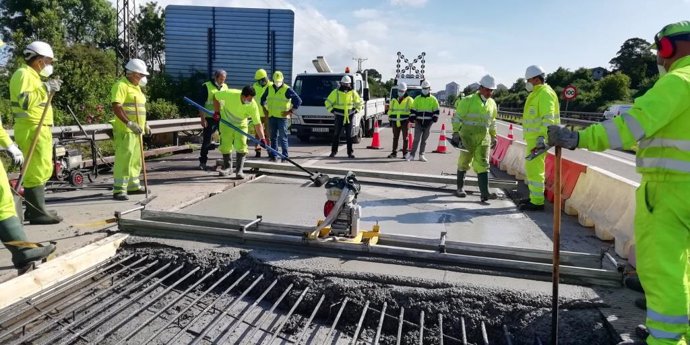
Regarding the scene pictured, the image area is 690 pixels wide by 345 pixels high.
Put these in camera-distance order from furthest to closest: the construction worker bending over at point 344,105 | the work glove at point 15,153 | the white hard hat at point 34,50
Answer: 1. the construction worker bending over at point 344,105
2. the white hard hat at point 34,50
3. the work glove at point 15,153

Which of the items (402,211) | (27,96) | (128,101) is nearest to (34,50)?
(27,96)

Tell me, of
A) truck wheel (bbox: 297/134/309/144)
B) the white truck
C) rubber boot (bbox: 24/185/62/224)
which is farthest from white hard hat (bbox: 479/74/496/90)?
truck wheel (bbox: 297/134/309/144)

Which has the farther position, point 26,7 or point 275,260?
point 26,7

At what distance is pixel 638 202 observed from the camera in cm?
297

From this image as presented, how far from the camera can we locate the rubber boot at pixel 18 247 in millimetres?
3809

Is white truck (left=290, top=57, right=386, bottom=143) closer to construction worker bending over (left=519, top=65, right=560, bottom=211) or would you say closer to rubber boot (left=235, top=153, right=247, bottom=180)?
rubber boot (left=235, top=153, right=247, bottom=180)

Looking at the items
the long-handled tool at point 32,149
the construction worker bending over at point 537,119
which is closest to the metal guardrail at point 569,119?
the construction worker bending over at point 537,119

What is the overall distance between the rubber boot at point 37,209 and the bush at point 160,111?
11.1 metres

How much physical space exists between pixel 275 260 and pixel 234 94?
4.63m

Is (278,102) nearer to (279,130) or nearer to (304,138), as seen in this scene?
(279,130)

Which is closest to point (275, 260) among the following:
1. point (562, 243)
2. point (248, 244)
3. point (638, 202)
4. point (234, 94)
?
point (248, 244)

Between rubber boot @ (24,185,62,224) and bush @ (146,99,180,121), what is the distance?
36.4 ft

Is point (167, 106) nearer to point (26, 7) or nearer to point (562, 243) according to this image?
point (562, 243)

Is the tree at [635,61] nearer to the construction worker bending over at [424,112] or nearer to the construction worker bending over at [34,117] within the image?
the construction worker bending over at [424,112]
